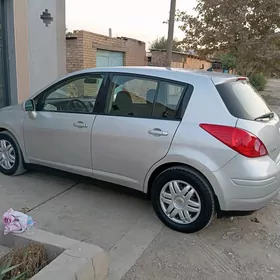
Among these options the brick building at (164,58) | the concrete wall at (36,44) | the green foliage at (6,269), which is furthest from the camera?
the brick building at (164,58)

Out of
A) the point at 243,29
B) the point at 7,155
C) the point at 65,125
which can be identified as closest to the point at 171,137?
A: the point at 65,125

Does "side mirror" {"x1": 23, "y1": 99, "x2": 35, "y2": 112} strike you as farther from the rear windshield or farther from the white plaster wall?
the white plaster wall

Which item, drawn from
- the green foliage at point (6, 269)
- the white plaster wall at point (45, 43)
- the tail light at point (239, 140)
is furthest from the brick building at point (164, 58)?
the green foliage at point (6, 269)

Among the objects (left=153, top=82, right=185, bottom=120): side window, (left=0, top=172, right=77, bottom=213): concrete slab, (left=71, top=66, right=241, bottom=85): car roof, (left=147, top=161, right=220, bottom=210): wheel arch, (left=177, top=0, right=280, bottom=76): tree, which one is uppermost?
(left=177, top=0, right=280, bottom=76): tree

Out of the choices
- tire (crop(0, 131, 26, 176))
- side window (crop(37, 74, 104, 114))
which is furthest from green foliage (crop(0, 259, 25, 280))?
tire (crop(0, 131, 26, 176))

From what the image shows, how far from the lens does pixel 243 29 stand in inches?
527

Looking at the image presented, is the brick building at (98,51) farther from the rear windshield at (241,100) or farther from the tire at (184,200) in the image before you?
the tire at (184,200)

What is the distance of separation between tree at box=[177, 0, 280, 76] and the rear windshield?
10.5 metres

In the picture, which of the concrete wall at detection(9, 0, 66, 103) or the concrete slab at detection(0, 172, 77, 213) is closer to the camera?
the concrete slab at detection(0, 172, 77, 213)

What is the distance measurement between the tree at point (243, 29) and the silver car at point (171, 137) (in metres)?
10.6

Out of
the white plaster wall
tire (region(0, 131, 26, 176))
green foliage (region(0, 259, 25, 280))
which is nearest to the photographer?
green foliage (region(0, 259, 25, 280))

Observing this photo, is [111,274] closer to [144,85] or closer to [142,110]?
[142,110]

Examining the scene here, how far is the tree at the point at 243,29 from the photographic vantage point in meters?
13.1

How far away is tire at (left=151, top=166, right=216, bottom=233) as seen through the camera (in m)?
3.31
